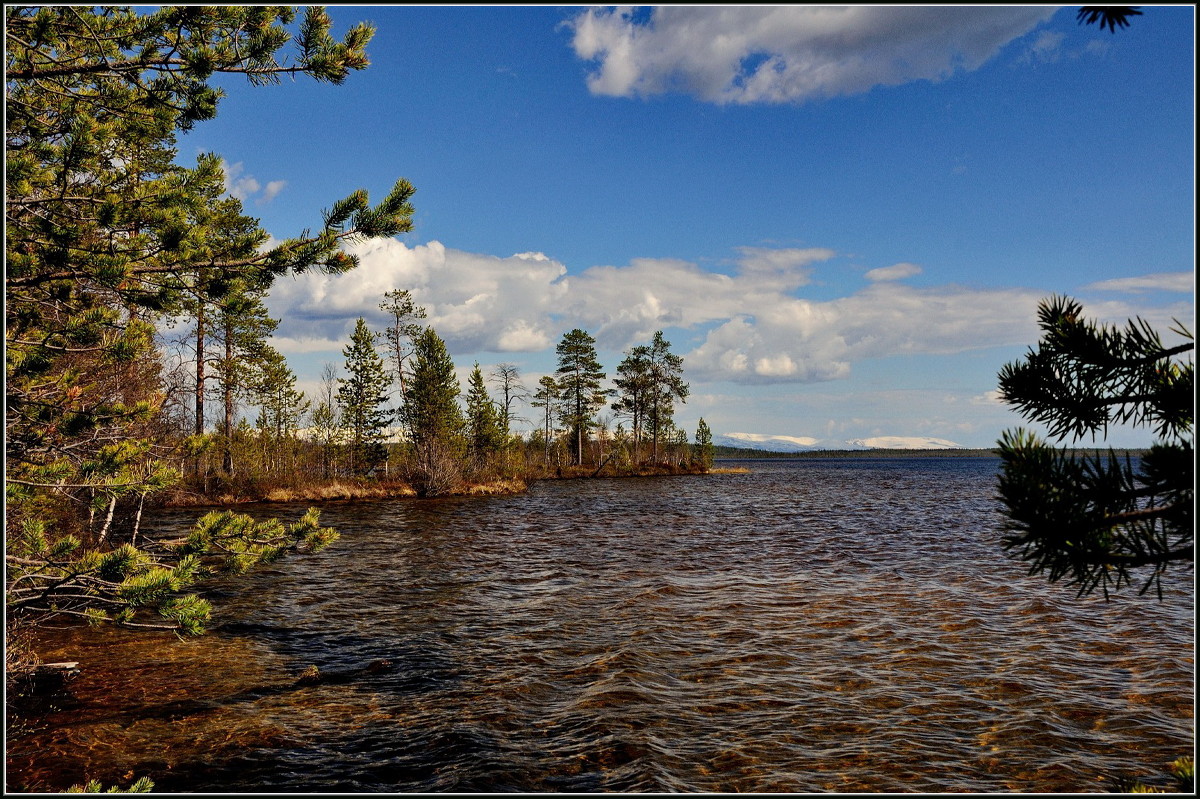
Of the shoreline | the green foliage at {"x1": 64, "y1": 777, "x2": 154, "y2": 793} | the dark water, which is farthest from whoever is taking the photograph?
the shoreline

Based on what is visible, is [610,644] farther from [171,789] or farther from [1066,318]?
[1066,318]

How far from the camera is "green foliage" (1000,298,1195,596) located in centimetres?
190

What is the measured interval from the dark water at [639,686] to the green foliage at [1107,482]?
198 inches

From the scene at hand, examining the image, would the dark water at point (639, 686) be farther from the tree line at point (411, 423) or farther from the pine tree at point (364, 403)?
the pine tree at point (364, 403)

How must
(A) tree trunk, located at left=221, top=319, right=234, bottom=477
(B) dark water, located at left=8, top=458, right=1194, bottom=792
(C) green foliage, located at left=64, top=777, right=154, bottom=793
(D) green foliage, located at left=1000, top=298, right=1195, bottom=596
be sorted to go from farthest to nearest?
(A) tree trunk, located at left=221, top=319, right=234, bottom=477 → (B) dark water, located at left=8, top=458, right=1194, bottom=792 → (C) green foliage, located at left=64, top=777, right=154, bottom=793 → (D) green foliage, located at left=1000, top=298, right=1195, bottom=596

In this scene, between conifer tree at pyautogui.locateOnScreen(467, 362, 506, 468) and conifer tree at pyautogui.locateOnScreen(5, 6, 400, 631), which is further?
conifer tree at pyautogui.locateOnScreen(467, 362, 506, 468)

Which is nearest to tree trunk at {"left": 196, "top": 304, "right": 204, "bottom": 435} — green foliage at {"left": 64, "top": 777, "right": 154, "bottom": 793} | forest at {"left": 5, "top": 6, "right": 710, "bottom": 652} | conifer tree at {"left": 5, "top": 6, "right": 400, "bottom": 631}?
forest at {"left": 5, "top": 6, "right": 710, "bottom": 652}

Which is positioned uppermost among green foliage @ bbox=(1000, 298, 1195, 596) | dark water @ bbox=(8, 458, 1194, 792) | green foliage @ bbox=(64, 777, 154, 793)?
green foliage @ bbox=(1000, 298, 1195, 596)

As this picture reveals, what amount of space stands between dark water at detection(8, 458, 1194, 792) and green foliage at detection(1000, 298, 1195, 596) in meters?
5.02

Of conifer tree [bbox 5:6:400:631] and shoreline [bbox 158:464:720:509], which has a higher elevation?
conifer tree [bbox 5:6:400:631]

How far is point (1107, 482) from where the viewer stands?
2.04 meters

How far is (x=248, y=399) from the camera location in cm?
4484

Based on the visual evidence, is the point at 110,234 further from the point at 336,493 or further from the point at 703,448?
the point at 703,448

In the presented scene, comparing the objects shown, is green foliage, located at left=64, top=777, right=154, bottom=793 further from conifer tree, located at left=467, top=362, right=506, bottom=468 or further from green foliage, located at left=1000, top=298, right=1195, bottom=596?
conifer tree, located at left=467, top=362, right=506, bottom=468
